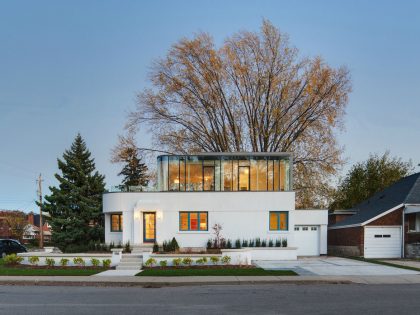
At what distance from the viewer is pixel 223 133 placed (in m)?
42.8

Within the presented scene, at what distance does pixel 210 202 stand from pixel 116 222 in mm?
7022

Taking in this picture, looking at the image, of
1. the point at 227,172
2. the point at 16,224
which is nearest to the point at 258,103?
the point at 227,172

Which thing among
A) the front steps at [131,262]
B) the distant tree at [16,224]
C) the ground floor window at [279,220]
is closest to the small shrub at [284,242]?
the ground floor window at [279,220]

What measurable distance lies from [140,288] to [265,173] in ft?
60.9

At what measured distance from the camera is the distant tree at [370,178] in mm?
53344

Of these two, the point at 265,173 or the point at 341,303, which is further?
the point at 265,173

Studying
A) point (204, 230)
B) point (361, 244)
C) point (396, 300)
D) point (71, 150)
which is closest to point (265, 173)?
point (204, 230)

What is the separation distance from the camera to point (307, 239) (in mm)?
36344

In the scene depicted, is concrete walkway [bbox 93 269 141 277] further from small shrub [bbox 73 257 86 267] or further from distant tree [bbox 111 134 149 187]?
distant tree [bbox 111 134 149 187]

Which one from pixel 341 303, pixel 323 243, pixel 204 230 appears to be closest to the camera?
pixel 341 303

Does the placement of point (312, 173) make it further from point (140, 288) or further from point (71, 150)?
point (140, 288)

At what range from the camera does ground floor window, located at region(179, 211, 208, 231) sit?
33.5 metres

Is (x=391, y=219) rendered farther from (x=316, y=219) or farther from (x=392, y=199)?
(x=316, y=219)

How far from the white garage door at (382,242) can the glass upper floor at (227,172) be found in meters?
6.38
